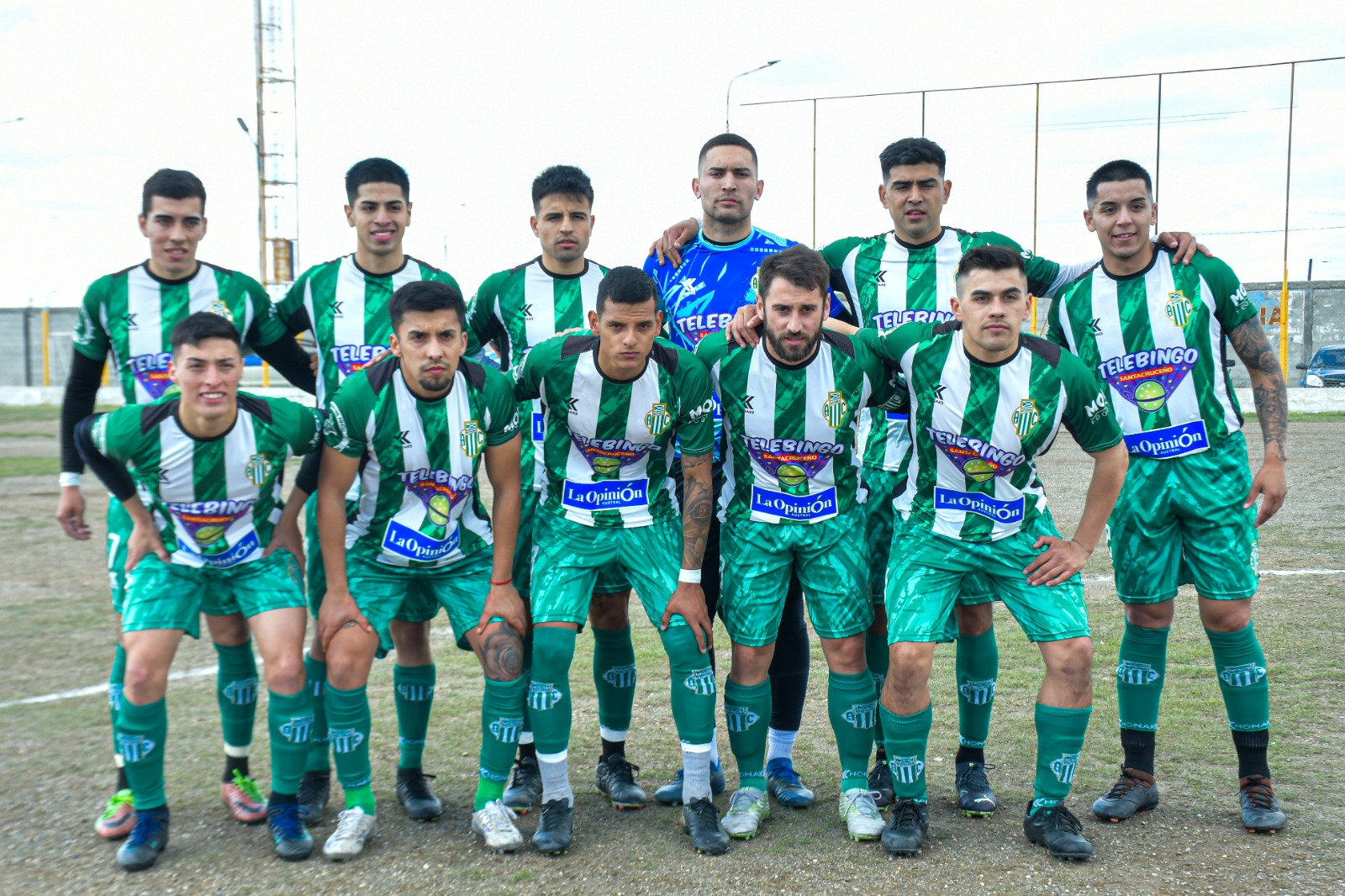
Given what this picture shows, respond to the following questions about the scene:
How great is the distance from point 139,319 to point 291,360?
24.1 inches

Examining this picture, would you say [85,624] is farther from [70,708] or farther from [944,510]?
[944,510]

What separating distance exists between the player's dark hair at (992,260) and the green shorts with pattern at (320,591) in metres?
2.39

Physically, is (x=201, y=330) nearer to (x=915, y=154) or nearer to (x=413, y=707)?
(x=413, y=707)

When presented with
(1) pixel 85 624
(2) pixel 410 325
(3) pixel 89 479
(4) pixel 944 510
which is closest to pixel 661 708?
(4) pixel 944 510

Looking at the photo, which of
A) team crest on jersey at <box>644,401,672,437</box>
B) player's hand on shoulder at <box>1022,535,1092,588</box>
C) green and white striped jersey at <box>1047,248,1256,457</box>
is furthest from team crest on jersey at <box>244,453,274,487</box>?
green and white striped jersey at <box>1047,248,1256,457</box>

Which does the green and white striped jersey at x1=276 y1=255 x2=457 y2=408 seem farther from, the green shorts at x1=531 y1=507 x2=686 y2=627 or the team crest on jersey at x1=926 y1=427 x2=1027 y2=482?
the team crest on jersey at x1=926 y1=427 x2=1027 y2=482

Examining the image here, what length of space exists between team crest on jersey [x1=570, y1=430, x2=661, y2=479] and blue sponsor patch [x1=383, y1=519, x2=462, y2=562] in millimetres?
637

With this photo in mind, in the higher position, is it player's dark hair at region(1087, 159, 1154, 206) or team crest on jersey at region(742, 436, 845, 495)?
player's dark hair at region(1087, 159, 1154, 206)

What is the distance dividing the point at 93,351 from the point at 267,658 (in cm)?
156

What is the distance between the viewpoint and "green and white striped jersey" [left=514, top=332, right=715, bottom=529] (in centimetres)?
412

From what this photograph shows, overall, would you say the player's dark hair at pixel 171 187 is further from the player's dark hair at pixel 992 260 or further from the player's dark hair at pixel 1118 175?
the player's dark hair at pixel 1118 175

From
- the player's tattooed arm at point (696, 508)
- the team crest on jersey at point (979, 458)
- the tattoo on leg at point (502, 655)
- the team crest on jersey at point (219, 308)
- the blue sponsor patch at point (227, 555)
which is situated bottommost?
the tattoo on leg at point (502, 655)

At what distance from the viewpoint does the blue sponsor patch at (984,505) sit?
3.93 meters

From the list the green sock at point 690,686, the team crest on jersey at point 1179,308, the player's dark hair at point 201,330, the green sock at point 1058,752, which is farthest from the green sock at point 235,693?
the team crest on jersey at point 1179,308
